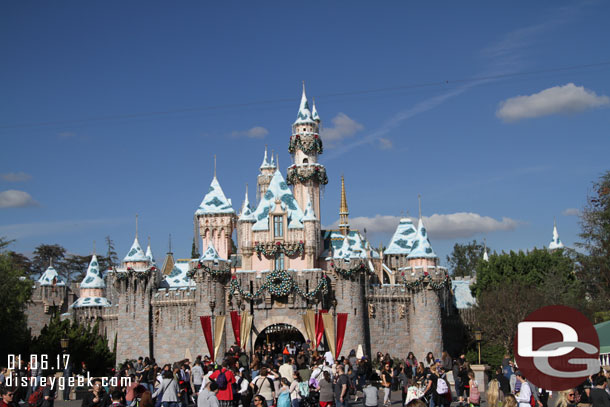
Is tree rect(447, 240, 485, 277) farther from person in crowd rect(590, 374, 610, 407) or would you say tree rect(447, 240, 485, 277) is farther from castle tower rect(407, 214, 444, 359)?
person in crowd rect(590, 374, 610, 407)

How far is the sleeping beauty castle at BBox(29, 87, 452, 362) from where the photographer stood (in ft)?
137

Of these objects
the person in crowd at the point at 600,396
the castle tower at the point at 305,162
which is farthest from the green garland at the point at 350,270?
the person in crowd at the point at 600,396

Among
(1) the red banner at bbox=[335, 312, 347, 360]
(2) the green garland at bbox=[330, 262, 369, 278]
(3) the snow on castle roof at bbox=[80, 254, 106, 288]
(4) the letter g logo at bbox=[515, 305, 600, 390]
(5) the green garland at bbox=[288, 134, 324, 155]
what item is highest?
(5) the green garland at bbox=[288, 134, 324, 155]

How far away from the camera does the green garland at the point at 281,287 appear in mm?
41438

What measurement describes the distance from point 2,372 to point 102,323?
29610 millimetres

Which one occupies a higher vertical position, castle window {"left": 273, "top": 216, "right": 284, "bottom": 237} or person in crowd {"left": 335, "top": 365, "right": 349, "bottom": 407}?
castle window {"left": 273, "top": 216, "right": 284, "bottom": 237}

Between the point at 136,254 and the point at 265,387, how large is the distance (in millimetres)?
30925

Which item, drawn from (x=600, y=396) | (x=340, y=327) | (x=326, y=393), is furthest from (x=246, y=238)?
(x=600, y=396)

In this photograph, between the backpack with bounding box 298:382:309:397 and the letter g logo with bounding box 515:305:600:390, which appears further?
the backpack with bounding box 298:382:309:397

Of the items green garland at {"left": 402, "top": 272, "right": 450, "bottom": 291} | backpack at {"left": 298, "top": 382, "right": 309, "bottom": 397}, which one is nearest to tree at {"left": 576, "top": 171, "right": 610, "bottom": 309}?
green garland at {"left": 402, "top": 272, "right": 450, "bottom": 291}

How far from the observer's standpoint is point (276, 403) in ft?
53.4

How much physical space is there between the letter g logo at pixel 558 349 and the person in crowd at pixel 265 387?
8074mm

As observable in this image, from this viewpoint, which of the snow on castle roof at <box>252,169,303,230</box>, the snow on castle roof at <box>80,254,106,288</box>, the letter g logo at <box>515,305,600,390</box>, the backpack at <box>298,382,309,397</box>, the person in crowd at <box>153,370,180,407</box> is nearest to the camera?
the letter g logo at <box>515,305,600,390</box>

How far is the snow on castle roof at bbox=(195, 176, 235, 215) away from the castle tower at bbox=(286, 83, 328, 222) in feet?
15.6
